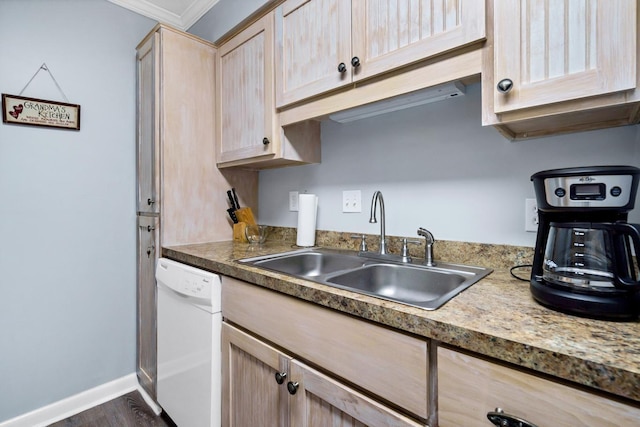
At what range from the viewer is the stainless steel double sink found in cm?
106

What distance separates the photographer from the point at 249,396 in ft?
3.67

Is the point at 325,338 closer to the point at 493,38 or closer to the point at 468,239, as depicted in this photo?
the point at 468,239

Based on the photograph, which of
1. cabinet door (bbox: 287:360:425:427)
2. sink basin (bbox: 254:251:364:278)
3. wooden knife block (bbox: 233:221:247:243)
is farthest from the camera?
wooden knife block (bbox: 233:221:247:243)

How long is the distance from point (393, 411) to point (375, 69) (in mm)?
1046

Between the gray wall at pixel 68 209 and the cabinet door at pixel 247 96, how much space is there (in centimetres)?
68

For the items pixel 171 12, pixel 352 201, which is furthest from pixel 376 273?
pixel 171 12

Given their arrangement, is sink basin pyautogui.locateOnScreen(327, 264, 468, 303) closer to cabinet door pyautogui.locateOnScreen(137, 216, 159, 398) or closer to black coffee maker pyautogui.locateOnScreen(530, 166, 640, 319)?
black coffee maker pyautogui.locateOnScreen(530, 166, 640, 319)

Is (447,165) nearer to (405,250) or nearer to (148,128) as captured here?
(405,250)

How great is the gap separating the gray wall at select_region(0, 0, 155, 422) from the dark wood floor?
146 millimetres

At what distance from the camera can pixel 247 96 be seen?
5.33 ft

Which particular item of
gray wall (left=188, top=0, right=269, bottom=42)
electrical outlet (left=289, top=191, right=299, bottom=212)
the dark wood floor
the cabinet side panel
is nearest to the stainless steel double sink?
electrical outlet (left=289, top=191, right=299, bottom=212)

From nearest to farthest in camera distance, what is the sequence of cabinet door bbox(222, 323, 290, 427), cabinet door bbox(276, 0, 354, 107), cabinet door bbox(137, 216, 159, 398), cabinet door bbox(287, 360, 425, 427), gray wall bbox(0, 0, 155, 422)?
cabinet door bbox(287, 360, 425, 427) < cabinet door bbox(222, 323, 290, 427) < cabinet door bbox(276, 0, 354, 107) < gray wall bbox(0, 0, 155, 422) < cabinet door bbox(137, 216, 159, 398)

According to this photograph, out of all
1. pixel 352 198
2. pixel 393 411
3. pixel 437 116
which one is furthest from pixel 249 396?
pixel 437 116

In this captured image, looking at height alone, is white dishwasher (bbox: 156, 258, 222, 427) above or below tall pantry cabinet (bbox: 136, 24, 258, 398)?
below
